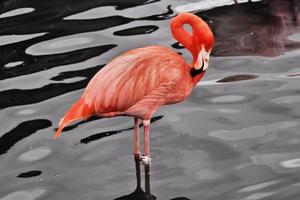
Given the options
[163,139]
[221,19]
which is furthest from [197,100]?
[221,19]

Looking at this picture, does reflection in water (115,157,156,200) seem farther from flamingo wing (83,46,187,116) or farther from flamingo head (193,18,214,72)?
flamingo head (193,18,214,72)

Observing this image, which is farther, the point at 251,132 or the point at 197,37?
the point at 251,132

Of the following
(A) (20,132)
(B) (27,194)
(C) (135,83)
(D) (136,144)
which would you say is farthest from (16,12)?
(C) (135,83)

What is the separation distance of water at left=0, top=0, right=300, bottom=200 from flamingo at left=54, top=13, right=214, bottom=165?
532mm

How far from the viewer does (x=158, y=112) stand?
21.7 feet

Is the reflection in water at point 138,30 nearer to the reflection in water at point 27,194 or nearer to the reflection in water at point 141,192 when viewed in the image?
the reflection in water at point 141,192

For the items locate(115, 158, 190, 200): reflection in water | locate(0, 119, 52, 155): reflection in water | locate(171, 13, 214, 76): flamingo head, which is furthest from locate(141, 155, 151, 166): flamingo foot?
locate(0, 119, 52, 155): reflection in water

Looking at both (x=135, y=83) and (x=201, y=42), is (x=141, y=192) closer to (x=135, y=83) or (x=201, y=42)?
(x=135, y=83)

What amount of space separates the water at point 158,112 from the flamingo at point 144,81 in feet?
1.75

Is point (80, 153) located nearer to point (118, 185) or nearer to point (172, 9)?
point (118, 185)

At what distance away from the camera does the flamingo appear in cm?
527

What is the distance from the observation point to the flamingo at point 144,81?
5.27 meters

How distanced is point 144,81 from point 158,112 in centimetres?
132

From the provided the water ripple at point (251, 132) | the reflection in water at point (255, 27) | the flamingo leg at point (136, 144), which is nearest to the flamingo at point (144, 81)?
the flamingo leg at point (136, 144)
